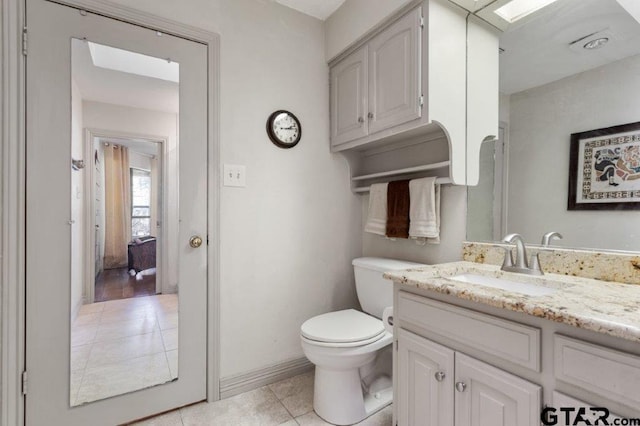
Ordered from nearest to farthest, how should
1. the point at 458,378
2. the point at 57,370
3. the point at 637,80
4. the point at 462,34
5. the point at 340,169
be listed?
the point at 458,378, the point at 637,80, the point at 57,370, the point at 462,34, the point at 340,169

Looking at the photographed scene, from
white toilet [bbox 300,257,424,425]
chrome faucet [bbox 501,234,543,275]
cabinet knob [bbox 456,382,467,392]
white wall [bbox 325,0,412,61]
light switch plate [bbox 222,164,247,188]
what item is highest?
white wall [bbox 325,0,412,61]

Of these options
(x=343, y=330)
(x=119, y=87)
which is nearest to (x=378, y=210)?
(x=343, y=330)

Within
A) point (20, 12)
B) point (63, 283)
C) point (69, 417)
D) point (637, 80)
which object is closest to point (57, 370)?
point (69, 417)

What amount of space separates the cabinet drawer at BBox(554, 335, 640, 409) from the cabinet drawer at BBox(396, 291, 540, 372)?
0.19ft

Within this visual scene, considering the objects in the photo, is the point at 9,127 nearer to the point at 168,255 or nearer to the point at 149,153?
the point at 149,153

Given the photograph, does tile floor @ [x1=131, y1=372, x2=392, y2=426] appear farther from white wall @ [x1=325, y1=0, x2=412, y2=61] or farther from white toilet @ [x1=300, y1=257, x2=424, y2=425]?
white wall @ [x1=325, y1=0, x2=412, y2=61]

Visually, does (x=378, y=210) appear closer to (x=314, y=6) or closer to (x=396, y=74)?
(x=396, y=74)

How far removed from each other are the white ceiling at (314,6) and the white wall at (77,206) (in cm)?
131

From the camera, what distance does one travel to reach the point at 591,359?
75 cm


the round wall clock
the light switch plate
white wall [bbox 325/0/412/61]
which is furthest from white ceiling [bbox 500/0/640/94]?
the light switch plate

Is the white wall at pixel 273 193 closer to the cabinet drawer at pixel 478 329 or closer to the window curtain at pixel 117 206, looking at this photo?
the window curtain at pixel 117 206

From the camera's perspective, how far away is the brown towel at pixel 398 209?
183 cm

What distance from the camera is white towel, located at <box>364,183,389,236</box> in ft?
6.42

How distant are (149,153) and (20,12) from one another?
0.74 m
